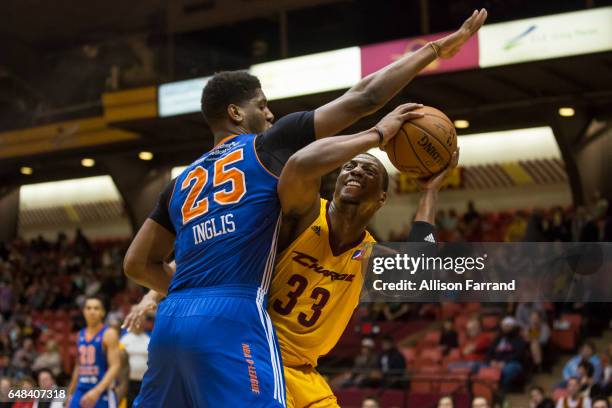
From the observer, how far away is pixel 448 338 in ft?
42.2

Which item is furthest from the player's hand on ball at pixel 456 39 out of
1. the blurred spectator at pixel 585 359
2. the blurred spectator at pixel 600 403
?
the blurred spectator at pixel 585 359

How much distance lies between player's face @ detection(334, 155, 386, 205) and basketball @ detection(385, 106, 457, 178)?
333 millimetres

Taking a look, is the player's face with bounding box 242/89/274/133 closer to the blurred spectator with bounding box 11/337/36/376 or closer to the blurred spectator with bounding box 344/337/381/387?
the blurred spectator with bounding box 344/337/381/387

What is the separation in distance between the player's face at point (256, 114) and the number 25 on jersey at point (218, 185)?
29 centimetres

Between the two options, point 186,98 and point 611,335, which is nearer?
point 611,335

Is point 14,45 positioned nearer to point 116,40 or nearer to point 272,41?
point 116,40

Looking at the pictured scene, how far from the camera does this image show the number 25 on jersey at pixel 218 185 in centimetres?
337

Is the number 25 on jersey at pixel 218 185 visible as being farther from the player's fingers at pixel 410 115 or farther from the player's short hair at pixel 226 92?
the player's fingers at pixel 410 115

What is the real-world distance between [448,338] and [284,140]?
999 centimetres

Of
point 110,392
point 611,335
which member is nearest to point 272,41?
point 611,335

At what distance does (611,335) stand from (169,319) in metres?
10.6

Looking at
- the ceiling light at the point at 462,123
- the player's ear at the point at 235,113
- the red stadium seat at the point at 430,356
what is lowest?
the red stadium seat at the point at 430,356

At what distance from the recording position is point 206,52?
19219 millimetres

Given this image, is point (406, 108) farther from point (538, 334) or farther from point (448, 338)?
point (448, 338)
